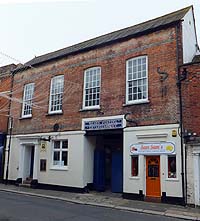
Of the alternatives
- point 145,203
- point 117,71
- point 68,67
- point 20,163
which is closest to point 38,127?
point 20,163

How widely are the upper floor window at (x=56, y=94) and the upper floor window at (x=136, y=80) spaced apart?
4822 millimetres

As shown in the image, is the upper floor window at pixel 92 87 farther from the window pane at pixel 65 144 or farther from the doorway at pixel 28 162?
the doorway at pixel 28 162

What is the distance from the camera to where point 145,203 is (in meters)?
12.2

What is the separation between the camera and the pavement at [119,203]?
10.2 m

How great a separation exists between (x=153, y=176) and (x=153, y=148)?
1.33 metres

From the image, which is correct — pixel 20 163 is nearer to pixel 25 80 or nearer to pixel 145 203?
pixel 25 80

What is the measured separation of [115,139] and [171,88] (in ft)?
17.2

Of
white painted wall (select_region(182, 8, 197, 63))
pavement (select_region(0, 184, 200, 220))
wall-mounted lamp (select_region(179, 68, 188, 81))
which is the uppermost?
white painted wall (select_region(182, 8, 197, 63))

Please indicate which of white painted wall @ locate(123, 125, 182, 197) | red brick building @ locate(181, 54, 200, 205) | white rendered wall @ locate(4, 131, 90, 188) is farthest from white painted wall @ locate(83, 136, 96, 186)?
red brick building @ locate(181, 54, 200, 205)

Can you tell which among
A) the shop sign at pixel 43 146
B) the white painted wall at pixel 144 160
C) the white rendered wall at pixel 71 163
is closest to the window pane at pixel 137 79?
the white painted wall at pixel 144 160

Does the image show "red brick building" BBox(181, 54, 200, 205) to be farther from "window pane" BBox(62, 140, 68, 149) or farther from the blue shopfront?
"window pane" BBox(62, 140, 68, 149)

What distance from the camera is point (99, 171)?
15492 millimetres

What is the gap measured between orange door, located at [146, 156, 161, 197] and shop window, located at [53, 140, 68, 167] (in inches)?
207

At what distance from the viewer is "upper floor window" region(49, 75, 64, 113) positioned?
17258 mm
